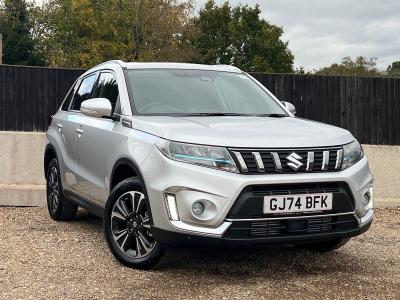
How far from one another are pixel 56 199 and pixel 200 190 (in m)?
3.49

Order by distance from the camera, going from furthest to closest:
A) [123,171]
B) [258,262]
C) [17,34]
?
1. [17,34]
2. [258,262]
3. [123,171]

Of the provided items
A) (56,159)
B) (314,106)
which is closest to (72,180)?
(56,159)

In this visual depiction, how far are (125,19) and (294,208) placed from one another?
132 ft

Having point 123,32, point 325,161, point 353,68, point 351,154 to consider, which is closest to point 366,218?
point 351,154

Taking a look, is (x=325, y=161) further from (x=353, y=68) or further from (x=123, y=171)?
(x=353, y=68)

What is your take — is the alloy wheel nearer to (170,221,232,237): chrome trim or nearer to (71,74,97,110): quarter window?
(170,221,232,237): chrome trim

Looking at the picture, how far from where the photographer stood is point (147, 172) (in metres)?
4.36

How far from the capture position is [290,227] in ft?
13.8

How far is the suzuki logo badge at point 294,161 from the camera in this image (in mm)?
4195

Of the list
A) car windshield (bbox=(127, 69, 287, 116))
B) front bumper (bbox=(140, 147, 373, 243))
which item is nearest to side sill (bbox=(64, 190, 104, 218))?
car windshield (bbox=(127, 69, 287, 116))

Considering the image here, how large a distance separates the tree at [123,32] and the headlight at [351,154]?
116 ft

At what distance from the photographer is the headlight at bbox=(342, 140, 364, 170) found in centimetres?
450

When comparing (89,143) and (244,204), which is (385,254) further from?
(89,143)

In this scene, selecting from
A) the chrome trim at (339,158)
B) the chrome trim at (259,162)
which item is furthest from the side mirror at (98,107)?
the chrome trim at (339,158)
